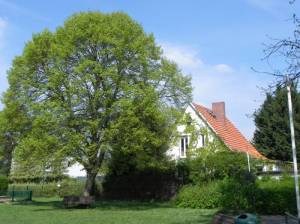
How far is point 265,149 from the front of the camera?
180 feet

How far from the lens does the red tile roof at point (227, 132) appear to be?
146 feet

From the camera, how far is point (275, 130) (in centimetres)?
5481

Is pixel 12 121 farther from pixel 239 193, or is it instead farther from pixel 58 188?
pixel 239 193

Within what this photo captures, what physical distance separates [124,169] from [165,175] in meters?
3.44

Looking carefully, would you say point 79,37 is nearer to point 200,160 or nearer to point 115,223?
point 200,160

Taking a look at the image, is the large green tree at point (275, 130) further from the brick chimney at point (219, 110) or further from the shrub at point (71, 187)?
the shrub at point (71, 187)

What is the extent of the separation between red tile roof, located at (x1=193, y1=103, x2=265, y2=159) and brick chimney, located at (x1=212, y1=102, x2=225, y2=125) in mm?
384

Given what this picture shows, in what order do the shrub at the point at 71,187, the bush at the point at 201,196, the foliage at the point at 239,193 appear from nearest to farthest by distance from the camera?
the foliage at the point at 239,193 → the bush at the point at 201,196 → the shrub at the point at 71,187

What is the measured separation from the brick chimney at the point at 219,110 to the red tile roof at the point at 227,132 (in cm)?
38

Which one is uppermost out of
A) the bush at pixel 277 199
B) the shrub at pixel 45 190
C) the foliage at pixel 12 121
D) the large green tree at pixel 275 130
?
the large green tree at pixel 275 130

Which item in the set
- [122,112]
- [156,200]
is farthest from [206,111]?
[122,112]

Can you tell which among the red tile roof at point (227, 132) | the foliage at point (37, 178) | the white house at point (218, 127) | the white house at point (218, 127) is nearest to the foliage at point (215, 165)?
the white house at point (218, 127)

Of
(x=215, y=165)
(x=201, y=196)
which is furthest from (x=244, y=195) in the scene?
(x=215, y=165)

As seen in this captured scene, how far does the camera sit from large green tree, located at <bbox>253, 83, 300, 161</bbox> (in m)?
53.8
